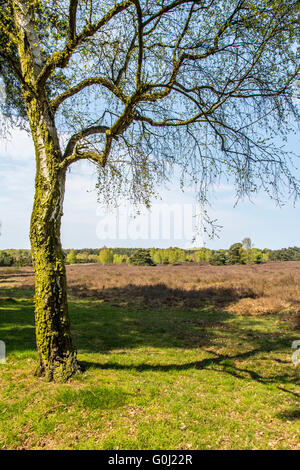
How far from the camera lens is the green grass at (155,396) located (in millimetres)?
3818

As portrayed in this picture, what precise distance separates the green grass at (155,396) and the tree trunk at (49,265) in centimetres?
45

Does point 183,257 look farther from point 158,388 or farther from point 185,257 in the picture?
point 158,388

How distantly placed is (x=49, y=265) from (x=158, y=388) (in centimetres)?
332

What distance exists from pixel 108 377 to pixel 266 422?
10.1 ft

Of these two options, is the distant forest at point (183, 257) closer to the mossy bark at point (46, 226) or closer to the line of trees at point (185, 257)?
the line of trees at point (185, 257)

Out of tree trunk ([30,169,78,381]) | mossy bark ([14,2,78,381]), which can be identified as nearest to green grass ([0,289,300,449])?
tree trunk ([30,169,78,381])

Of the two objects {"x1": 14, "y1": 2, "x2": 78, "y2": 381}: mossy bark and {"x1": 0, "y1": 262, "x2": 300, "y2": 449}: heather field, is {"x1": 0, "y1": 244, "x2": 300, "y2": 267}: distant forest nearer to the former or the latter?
{"x1": 0, "y1": 262, "x2": 300, "y2": 449}: heather field

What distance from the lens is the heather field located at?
3852 mm

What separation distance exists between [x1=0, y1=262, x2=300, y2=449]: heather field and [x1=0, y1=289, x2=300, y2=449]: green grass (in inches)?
0.7

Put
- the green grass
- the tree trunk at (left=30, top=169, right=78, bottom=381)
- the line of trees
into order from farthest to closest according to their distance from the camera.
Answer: the line of trees
the tree trunk at (left=30, top=169, right=78, bottom=381)
the green grass

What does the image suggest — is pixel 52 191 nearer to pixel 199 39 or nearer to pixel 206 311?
pixel 199 39

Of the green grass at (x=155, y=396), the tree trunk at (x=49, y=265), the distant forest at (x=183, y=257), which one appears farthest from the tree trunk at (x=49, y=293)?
the distant forest at (x=183, y=257)

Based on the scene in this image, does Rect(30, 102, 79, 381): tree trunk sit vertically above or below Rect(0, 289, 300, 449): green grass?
above

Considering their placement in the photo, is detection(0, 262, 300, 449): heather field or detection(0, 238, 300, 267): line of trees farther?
detection(0, 238, 300, 267): line of trees
